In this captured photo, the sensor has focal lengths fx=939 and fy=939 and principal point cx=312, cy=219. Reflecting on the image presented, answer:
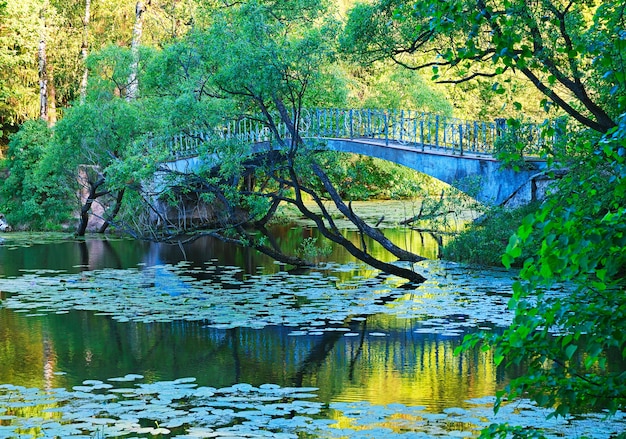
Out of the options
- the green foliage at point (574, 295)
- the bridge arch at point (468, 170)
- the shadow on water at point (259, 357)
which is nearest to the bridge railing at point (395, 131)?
the bridge arch at point (468, 170)

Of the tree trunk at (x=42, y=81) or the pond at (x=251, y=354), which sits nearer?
the pond at (x=251, y=354)

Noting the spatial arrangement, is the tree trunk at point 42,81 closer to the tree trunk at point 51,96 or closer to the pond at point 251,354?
the tree trunk at point 51,96

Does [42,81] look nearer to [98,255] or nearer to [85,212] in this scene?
[85,212]

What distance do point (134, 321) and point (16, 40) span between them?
2077 centimetres

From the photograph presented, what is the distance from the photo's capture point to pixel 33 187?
2773 cm

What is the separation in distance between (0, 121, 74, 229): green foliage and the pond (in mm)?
9546

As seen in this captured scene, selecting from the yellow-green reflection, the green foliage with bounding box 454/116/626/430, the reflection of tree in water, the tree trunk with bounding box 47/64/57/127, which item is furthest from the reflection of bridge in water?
the tree trunk with bounding box 47/64/57/127

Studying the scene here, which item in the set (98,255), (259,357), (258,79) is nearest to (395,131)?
(98,255)

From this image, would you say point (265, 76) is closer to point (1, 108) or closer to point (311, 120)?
point (311, 120)

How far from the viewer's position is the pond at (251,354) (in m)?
6.98

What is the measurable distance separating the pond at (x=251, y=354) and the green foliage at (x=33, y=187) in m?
9.55

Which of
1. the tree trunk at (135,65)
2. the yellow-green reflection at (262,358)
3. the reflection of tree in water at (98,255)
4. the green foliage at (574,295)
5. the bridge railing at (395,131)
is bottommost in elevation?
the yellow-green reflection at (262,358)

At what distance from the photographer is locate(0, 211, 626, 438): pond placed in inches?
275

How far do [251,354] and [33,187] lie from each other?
1974 cm
